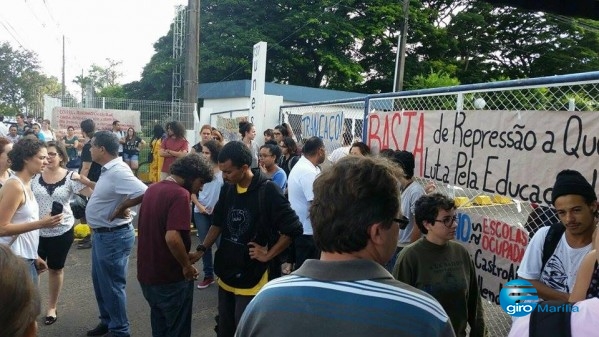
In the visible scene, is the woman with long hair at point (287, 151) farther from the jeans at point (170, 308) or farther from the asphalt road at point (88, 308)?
the jeans at point (170, 308)

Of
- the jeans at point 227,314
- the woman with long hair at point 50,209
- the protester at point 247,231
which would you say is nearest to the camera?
the protester at point 247,231

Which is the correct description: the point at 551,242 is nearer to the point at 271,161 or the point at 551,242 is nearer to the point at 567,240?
the point at 567,240

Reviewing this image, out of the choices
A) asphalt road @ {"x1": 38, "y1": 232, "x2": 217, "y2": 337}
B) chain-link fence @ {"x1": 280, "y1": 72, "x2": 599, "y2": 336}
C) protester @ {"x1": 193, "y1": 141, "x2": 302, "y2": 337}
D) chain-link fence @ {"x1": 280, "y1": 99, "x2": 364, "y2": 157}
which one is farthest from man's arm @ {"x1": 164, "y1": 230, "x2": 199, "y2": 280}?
chain-link fence @ {"x1": 280, "y1": 99, "x2": 364, "y2": 157}

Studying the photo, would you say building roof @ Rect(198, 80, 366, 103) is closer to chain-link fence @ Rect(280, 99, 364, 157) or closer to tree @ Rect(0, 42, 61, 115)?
chain-link fence @ Rect(280, 99, 364, 157)

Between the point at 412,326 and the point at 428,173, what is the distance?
3325 millimetres

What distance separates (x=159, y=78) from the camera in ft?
98.4

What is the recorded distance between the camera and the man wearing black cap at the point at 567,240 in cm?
248

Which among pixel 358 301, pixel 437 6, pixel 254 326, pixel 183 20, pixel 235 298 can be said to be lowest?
pixel 235 298

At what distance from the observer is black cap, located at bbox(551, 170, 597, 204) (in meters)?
2.51

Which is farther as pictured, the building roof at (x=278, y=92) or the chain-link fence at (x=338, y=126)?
the building roof at (x=278, y=92)

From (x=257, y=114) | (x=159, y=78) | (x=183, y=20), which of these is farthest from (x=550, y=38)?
(x=257, y=114)

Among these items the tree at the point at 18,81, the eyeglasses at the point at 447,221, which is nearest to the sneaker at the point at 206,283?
the eyeglasses at the point at 447,221

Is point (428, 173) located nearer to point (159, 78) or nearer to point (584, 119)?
point (584, 119)

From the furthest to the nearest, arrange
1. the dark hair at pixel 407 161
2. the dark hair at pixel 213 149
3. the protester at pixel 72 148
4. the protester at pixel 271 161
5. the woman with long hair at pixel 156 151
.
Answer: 1. the protester at pixel 72 148
2. the woman with long hair at pixel 156 151
3. the dark hair at pixel 213 149
4. the protester at pixel 271 161
5. the dark hair at pixel 407 161
